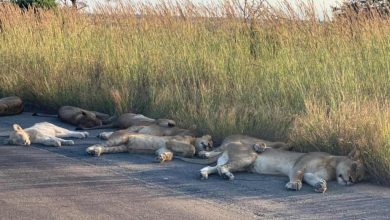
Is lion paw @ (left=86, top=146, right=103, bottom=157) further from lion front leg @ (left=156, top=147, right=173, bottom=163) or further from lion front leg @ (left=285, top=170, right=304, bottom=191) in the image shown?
lion front leg @ (left=285, top=170, right=304, bottom=191)

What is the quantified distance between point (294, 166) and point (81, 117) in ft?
13.8

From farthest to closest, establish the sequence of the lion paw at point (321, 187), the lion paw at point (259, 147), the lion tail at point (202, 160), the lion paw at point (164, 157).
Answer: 1. the lion paw at point (164, 157)
2. the lion tail at point (202, 160)
3. the lion paw at point (259, 147)
4. the lion paw at point (321, 187)

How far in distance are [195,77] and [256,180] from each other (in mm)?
4121

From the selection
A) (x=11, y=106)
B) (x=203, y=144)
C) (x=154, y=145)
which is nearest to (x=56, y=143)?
(x=154, y=145)

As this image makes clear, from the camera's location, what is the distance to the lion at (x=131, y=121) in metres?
9.84

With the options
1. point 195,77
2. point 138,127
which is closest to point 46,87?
point 195,77

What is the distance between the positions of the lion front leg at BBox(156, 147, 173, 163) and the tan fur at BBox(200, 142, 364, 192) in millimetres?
725

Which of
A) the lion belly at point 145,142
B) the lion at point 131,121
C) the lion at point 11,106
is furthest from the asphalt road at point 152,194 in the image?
the lion at point 11,106

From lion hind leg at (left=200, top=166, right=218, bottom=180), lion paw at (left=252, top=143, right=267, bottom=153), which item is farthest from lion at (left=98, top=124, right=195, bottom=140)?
lion hind leg at (left=200, top=166, right=218, bottom=180)

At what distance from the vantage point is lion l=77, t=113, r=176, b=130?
9.84 meters

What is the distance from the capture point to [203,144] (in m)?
8.97

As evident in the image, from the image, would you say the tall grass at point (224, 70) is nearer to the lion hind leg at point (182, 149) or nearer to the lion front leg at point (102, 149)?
the lion hind leg at point (182, 149)

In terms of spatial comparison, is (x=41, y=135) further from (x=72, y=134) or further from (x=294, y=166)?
(x=294, y=166)

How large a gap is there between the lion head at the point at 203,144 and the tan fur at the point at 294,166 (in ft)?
2.23
